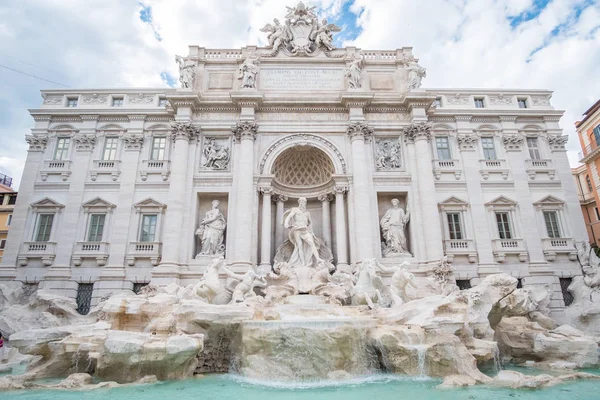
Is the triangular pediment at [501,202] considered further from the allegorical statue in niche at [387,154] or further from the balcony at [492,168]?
the allegorical statue in niche at [387,154]

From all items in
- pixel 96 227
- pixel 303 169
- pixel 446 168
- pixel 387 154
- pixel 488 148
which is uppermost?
pixel 488 148

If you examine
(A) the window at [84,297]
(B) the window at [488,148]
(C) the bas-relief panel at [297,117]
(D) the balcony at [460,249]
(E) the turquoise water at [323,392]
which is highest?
(C) the bas-relief panel at [297,117]

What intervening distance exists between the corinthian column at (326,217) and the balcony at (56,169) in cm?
1346

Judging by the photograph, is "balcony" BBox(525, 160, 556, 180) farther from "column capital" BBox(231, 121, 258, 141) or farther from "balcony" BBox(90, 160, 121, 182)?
"balcony" BBox(90, 160, 121, 182)

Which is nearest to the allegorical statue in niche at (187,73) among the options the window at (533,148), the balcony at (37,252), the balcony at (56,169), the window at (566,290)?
the balcony at (56,169)

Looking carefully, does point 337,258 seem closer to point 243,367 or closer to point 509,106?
point 243,367

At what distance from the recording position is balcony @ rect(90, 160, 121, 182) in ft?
58.7

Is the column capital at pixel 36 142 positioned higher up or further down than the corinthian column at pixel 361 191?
higher up

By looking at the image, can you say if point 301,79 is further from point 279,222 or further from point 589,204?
point 589,204

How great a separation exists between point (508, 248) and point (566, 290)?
132 inches

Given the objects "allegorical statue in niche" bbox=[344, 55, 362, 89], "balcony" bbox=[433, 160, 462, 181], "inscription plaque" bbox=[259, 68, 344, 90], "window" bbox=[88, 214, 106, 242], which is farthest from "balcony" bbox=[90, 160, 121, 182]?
"balcony" bbox=[433, 160, 462, 181]

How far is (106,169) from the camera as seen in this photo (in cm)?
1803

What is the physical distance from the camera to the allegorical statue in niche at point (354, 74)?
18344 millimetres

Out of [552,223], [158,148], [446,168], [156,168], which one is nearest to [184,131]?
[158,148]
